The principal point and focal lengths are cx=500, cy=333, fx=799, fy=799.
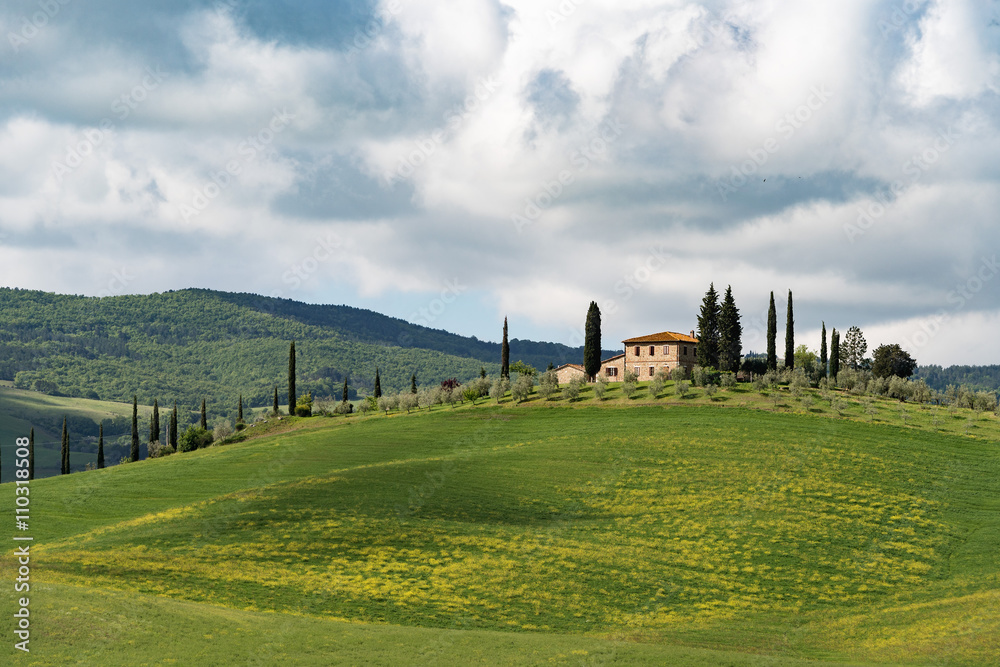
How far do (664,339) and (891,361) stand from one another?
48.8 meters

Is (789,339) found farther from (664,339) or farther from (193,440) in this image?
(193,440)

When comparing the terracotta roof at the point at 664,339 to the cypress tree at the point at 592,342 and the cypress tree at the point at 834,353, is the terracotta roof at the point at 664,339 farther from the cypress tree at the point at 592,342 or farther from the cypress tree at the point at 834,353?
the cypress tree at the point at 834,353

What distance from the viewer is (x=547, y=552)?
2144 inches

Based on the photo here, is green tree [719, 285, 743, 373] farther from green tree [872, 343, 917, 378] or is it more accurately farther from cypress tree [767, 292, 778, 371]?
green tree [872, 343, 917, 378]

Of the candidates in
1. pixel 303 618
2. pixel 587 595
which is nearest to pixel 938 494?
pixel 587 595

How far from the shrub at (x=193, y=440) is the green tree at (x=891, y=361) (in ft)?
380

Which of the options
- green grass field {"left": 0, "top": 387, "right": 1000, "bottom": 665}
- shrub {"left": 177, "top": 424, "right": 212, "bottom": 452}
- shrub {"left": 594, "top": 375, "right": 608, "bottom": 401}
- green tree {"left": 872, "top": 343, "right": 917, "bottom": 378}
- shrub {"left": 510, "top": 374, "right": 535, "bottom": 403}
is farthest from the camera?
green tree {"left": 872, "top": 343, "right": 917, "bottom": 378}

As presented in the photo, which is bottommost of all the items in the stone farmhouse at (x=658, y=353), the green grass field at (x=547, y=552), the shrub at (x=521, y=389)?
the green grass field at (x=547, y=552)

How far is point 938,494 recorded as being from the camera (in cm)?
7075

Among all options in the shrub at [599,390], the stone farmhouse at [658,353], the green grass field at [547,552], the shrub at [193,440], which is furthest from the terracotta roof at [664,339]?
the shrub at [193,440]

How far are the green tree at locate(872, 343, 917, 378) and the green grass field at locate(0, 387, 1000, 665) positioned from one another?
187ft

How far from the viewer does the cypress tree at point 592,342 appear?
13000 centimetres

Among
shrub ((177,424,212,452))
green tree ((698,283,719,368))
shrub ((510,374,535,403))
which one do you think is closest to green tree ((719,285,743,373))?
green tree ((698,283,719,368))

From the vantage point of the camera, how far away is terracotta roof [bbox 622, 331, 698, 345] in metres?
129
